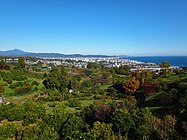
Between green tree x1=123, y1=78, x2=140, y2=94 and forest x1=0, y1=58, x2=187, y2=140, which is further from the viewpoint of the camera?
green tree x1=123, y1=78, x2=140, y2=94

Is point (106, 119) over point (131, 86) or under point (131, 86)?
under

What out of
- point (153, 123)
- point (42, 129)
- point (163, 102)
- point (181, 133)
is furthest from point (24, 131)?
point (163, 102)

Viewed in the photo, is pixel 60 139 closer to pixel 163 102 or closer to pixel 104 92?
pixel 163 102

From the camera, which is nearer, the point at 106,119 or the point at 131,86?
the point at 106,119

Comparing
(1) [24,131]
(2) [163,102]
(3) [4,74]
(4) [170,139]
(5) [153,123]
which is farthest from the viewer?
(3) [4,74]

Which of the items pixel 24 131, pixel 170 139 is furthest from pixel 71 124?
pixel 170 139

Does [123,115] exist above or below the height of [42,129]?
above

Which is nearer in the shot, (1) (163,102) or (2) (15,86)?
(1) (163,102)

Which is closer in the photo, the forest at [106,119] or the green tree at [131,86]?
the forest at [106,119]

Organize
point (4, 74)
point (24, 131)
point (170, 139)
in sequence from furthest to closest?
1. point (4, 74)
2. point (24, 131)
3. point (170, 139)

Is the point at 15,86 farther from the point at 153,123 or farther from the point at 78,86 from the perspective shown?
the point at 153,123
